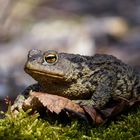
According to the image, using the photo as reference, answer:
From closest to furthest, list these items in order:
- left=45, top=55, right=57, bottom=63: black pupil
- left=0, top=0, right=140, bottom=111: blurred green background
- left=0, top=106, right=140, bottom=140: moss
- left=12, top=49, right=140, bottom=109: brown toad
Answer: left=0, top=106, right=140, bottom=140: moss → left=12, top=49, right=140, bottom=109: brown toad → left=45, top=55, right=57, bottom=63: black pupil → left=0, top=0, right=140, bottom=111: blurred green background

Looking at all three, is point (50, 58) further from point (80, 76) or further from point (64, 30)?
point (64, 30)

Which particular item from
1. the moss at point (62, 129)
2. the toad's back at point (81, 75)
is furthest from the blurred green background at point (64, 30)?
the moss at point (62, 129)

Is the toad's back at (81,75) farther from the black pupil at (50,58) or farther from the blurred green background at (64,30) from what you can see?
the blurred green background at (64,30)

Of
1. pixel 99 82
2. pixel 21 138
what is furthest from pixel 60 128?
pixel 99 82

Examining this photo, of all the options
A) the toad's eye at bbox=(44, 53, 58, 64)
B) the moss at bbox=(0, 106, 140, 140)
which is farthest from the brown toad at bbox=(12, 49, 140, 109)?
the moss at bbox=(0, 106, 140, 140)

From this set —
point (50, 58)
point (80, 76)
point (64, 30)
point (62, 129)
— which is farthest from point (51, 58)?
point (64, 30)

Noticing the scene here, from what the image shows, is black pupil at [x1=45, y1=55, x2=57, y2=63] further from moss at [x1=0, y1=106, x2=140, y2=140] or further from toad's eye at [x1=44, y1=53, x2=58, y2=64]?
moss at [x1=0, y1=106, x2=140, y2=140]
